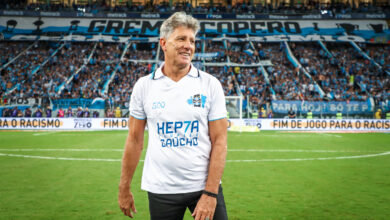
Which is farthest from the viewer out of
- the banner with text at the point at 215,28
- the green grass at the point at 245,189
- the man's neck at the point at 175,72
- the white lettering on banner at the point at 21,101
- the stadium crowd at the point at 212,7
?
the stadium crowd at the point at 212,7

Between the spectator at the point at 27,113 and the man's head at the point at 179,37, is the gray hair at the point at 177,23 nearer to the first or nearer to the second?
the man's head at the point at 179,37

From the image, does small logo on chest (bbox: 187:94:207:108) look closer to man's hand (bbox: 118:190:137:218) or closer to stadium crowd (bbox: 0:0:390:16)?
man's hand (bbox: 118:190:137:218)

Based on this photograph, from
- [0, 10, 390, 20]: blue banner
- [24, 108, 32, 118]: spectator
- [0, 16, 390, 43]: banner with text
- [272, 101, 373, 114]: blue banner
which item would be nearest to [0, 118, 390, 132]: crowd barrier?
[24, 108, 32, 118]: spectator

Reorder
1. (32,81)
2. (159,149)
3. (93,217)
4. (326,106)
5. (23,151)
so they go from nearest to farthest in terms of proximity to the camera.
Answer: (159,149)
(93,217)
(23,151)
(326,106)
(32,81)

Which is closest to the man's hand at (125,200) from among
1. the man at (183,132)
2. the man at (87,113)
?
the man at (183,132)

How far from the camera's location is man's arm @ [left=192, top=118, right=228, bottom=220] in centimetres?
282

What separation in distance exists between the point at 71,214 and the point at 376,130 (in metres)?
26.9

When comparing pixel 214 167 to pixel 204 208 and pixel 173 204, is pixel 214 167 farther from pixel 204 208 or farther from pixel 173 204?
pixel 173 204

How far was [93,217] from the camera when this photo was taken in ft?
19.8

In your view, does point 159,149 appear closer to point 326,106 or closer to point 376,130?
point 376,130

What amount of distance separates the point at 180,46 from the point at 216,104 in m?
0.54

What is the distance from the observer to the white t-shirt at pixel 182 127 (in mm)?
2865

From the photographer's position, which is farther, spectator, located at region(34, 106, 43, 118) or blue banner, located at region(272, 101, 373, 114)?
blue banner, located at region(272, 101, 373, 114)

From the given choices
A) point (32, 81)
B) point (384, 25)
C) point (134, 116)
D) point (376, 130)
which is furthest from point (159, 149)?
point (384, 25)
